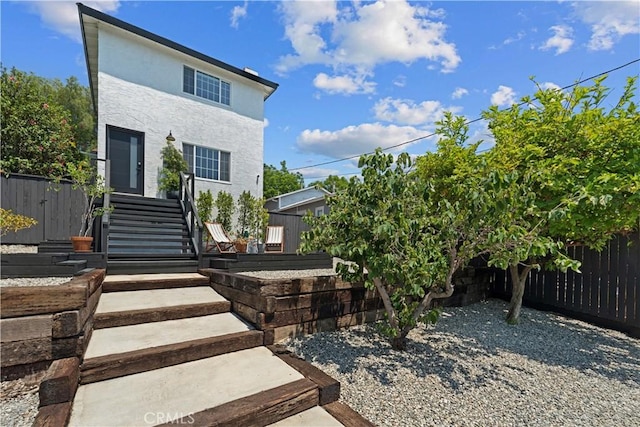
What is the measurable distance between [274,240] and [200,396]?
23.3 feet

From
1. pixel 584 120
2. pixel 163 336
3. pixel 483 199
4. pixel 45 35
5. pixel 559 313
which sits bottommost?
pixel 559 313

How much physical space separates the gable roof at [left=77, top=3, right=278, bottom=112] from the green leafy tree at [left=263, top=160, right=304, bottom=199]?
2747 centimetres

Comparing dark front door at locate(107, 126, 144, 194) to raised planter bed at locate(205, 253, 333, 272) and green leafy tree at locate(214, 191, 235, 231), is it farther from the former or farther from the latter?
raised planter bed at locate(205, 253, 333, 272)

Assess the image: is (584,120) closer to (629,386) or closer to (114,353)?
(629,386)

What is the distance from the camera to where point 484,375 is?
2852 mm

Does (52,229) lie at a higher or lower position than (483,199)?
lower

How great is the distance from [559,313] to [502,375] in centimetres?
328

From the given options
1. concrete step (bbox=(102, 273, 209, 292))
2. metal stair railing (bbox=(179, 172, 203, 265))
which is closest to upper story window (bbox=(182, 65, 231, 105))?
metal stair railing (bbox=(179, 172, 203, 265))

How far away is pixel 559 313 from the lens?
520 centimetres

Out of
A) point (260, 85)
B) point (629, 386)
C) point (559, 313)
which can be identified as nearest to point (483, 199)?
point (629, 386)

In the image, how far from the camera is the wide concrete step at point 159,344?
2162mm

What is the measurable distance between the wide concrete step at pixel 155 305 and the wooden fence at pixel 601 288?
5.35m

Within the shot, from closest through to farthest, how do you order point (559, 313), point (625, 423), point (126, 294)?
point (625, 423) → point (126, 294) → point (559, 313)

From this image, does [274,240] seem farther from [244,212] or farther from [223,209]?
[223,209]
